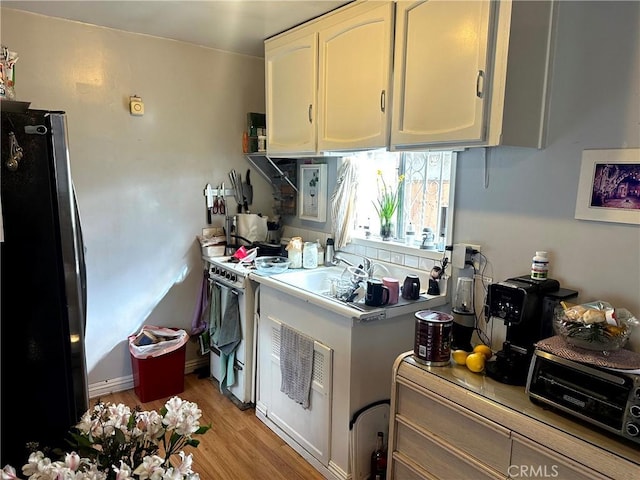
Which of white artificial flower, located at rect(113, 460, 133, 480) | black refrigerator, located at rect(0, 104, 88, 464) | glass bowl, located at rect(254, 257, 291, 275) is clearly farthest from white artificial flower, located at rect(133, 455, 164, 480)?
glass bowl, located at rect(254, 257, 291, 275)

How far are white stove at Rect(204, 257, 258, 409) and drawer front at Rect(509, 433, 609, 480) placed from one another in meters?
1.68

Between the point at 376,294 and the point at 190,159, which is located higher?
the point at 190,159

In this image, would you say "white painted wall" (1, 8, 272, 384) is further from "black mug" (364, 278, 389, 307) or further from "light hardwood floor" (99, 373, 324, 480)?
"black mug" (364, 278, 389, 307)

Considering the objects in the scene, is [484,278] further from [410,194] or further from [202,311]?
[202,311]

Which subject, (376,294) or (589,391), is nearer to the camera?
(589,391)

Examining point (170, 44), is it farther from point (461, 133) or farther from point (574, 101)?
point (574, 101)

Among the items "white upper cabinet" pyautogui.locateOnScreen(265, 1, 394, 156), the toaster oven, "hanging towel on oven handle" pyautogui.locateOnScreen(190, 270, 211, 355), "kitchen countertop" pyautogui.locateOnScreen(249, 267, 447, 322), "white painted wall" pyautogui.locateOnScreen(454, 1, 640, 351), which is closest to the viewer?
the toaster oven

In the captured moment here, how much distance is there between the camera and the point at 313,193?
3031 millimetres

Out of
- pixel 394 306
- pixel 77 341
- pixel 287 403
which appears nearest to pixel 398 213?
pixel 394 306

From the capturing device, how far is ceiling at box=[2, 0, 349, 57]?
2221mm

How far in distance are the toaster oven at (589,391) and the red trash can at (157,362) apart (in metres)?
2.24

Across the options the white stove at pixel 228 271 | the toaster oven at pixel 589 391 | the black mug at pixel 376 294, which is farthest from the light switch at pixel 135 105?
the toaster oven at pixel 589 391

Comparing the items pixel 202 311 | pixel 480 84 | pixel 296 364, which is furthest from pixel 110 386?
pixel 480 84

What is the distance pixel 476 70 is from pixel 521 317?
0.95 metres
